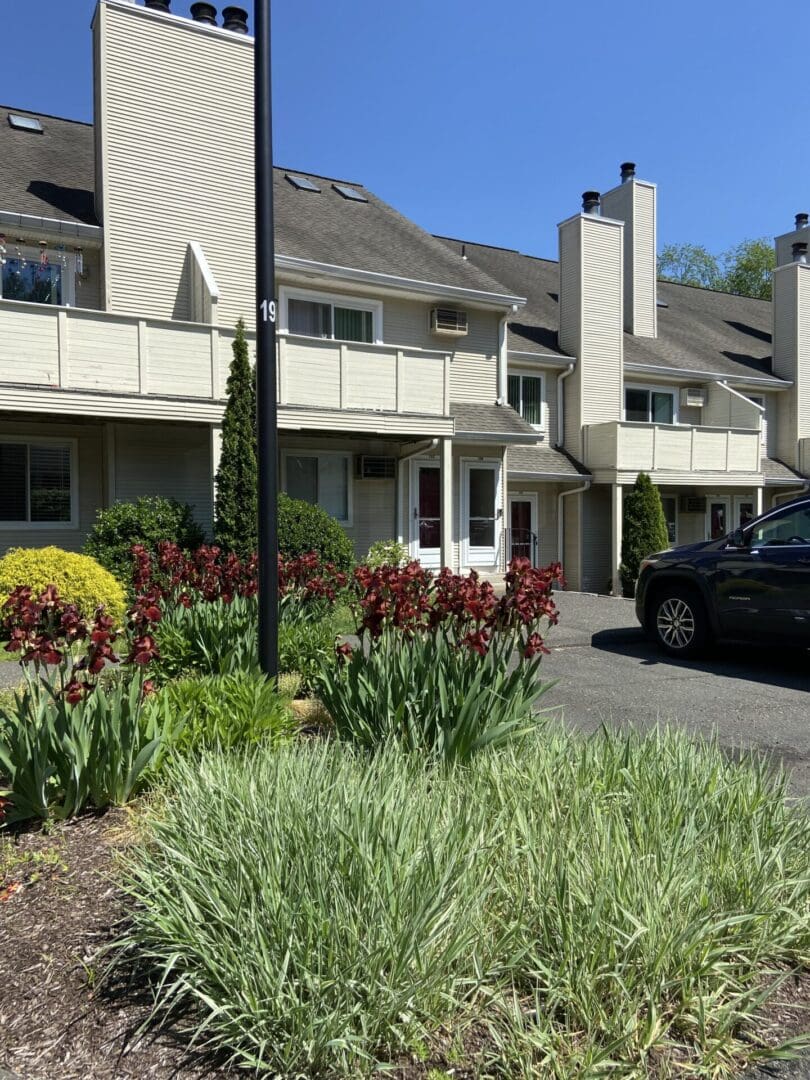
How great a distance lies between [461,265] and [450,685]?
16217mm

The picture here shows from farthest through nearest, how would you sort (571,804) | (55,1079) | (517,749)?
(517,749), (571,804), (55,1079)

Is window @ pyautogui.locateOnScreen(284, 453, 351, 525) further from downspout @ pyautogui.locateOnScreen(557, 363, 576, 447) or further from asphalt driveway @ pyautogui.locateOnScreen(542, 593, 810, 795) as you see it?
downspout @ pyautogui.locateOnScreen(557, 363, 576, 447)

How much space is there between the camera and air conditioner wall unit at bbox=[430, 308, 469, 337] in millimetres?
17609

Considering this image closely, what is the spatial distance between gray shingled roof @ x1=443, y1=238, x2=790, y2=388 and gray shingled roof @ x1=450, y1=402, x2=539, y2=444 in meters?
2.59

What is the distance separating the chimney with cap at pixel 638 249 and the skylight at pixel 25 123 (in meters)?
15.6

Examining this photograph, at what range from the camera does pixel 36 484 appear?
14203 mm

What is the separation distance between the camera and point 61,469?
14484mm

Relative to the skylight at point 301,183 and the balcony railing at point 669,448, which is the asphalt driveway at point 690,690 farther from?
the skylight at point 301,183

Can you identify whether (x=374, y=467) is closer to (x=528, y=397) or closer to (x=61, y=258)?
(x=528, y=397)

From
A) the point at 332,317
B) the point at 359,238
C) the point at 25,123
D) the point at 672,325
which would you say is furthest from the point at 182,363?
the point at 672,325

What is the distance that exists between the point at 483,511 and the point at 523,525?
2716 mm

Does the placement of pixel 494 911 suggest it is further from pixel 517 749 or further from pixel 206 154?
pixel 206 154


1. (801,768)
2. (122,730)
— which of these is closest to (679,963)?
(122,730)

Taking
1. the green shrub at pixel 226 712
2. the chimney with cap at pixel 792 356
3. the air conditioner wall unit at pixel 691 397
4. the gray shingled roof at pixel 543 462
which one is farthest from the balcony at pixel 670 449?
the green shrub at pixel 226 712
